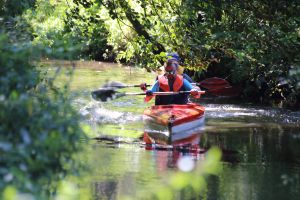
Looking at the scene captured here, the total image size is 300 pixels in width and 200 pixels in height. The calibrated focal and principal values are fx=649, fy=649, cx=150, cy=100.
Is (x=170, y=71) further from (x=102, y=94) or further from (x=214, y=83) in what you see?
(x=102, y=94)

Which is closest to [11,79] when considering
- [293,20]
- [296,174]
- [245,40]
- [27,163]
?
[27,163]

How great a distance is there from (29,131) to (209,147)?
28.1ft

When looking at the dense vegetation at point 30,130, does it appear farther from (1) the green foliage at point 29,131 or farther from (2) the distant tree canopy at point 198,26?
(2) the distant tree canopy at point 198,26

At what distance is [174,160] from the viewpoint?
33.2 ft

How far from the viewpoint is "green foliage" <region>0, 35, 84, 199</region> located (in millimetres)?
3008

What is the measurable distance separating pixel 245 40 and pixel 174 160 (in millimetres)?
2376

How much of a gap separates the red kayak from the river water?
0.82ft

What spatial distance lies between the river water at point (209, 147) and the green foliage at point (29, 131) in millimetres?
212

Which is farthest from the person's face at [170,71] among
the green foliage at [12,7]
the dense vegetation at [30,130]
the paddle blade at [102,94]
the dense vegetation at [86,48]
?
the dense vegetation at [30,130]

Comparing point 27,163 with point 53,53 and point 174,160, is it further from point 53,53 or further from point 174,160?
point 174,160

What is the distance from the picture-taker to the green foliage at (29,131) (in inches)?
118

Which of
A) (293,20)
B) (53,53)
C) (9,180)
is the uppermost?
(293,20)

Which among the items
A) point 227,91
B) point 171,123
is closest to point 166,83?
point 171,123

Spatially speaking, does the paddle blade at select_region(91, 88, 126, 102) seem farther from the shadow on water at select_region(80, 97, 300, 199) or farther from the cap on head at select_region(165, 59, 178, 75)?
the cap on head at select_region(165, 59, 178, 75)
